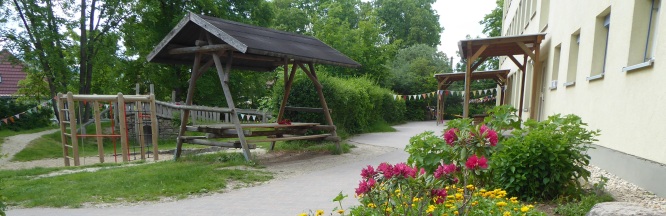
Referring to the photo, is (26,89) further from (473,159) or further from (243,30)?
(473,159)

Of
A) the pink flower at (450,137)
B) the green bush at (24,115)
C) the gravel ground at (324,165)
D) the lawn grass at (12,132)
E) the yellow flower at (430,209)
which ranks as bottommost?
the lawn grass at (12,132)

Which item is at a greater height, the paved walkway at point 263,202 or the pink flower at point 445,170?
the pink flower at point 445,170

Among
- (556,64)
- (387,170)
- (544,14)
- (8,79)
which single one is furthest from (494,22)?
(8,79)

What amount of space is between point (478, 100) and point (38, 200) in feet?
107

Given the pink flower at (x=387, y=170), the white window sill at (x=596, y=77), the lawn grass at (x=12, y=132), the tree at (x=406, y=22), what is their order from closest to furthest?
the pink flower at (x=387, y=170)
the white window sill at (x=596, y=77)
the lawn grass at (x=12, y=132)
the tree at (x=406, y=22)

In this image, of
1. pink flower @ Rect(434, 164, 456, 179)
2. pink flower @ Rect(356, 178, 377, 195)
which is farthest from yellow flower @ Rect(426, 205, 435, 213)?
pink flower @ Rect(356, 178, 377, 195)

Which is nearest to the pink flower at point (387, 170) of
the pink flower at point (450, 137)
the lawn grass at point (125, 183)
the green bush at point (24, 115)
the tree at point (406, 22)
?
the pink flower at point (450, 137)

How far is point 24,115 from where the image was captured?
21.4m

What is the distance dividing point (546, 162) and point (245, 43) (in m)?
5.24

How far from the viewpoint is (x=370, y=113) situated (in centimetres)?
1756

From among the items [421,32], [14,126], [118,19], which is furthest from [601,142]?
[421,32]

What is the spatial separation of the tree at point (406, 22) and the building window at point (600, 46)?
43.3 meters

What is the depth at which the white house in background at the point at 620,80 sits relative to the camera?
417cm

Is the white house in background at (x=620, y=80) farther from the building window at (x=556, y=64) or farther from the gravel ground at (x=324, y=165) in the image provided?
the building window at (x=556, y=64)
